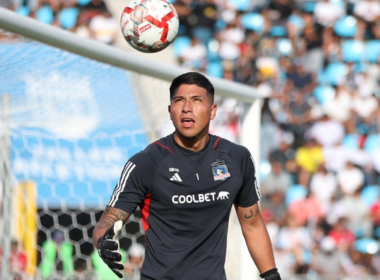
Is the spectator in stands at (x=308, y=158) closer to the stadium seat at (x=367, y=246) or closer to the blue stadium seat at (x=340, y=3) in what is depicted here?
the stadium seat at (x=367, y=246)

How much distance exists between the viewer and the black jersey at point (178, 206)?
11.2 feet

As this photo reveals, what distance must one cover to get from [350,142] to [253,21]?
3.51 meters

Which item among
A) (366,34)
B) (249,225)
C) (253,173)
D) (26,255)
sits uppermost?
(366,34)

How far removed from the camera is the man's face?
3.50m

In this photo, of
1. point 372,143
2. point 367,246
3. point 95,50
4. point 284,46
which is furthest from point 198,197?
point 284,46

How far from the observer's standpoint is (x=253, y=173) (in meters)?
3.79

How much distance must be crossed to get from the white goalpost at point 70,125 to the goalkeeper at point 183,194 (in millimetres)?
1140

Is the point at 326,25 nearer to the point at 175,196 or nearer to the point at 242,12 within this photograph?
the point at 242,12

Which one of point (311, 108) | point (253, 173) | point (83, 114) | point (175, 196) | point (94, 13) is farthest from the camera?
point (94, 13)

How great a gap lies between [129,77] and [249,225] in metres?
2.08

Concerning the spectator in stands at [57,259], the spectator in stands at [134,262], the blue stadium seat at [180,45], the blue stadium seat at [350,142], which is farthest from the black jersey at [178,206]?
the blue stadium seat at [180,45]

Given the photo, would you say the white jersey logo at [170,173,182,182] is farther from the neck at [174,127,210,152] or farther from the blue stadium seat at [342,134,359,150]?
the blue stadium seat at [342,134,359,150]

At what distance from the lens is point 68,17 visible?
41.3 feet

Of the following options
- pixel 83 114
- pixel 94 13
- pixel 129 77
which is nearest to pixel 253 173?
pixel 129 77
